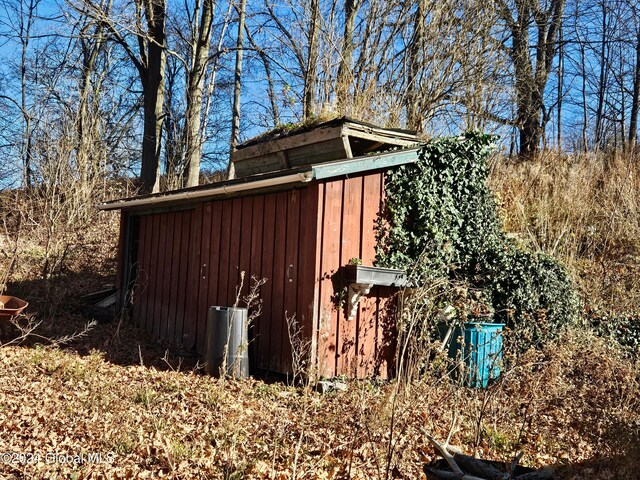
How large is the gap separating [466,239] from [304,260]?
8.51ft

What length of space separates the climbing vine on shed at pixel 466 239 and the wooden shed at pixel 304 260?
1.04 ft

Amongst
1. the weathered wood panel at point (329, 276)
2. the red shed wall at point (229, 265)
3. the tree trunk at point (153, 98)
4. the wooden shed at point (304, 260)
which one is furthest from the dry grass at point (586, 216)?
the tree trunk at point (153, 98)

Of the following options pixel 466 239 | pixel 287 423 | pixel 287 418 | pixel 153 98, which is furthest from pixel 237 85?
pixel 287 423

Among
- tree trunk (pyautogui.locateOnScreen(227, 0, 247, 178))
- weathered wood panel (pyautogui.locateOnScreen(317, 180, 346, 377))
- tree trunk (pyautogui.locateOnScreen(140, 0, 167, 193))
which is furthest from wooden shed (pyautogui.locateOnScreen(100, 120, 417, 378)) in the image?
tree trunk (pyautogui.locateOnScreen(227, 0, 247, 178))

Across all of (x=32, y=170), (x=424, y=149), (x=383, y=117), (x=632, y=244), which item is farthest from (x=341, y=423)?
(x=32, y=170)

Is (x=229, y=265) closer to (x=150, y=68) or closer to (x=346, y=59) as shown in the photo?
(x=346, y=59)

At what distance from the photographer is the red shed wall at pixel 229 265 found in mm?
6691

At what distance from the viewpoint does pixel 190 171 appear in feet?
49.9

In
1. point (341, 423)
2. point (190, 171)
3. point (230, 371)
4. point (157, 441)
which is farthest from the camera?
point (190, 171)

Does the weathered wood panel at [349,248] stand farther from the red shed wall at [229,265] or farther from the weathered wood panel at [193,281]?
the weathered wood panel at [193,281]

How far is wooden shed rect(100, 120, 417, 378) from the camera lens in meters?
6.45

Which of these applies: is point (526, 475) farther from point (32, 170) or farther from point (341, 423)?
point (32, 170)

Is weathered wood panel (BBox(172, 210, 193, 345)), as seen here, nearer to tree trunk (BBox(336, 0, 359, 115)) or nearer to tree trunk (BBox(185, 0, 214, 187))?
tree trunk (BBox(336, 0, 359, 115))

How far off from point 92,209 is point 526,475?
12980 mm
